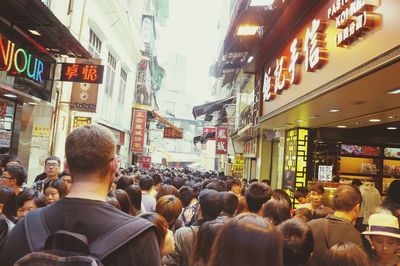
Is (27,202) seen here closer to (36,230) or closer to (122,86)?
(36,230)

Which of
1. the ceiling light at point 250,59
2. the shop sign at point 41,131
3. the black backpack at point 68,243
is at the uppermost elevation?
the ceiling light at point 250,59

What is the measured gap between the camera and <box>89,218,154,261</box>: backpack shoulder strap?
1.91m

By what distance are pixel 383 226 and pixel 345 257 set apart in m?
1.33

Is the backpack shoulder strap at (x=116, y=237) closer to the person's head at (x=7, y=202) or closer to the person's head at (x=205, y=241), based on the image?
the person's head at (x=205, y=241)

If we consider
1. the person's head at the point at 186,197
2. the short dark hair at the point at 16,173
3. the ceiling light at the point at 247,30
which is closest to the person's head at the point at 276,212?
the person's head at the point at 186,197

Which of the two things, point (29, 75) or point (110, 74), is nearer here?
point (29, 75)

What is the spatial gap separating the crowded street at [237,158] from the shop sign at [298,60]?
4 cm

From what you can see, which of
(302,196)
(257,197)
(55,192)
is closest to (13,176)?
(55,192)

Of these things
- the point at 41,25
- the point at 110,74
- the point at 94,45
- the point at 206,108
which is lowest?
the point at 41,25

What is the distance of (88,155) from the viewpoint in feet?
7.11

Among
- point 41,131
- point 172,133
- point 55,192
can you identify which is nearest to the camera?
point 55,192

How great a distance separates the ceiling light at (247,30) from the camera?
39.5 feet

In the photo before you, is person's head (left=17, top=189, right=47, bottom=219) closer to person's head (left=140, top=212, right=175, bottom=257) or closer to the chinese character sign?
person's head (left=140, top=212, right=175, bottom=257)

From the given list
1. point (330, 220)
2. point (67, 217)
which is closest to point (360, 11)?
point (330, 220)
